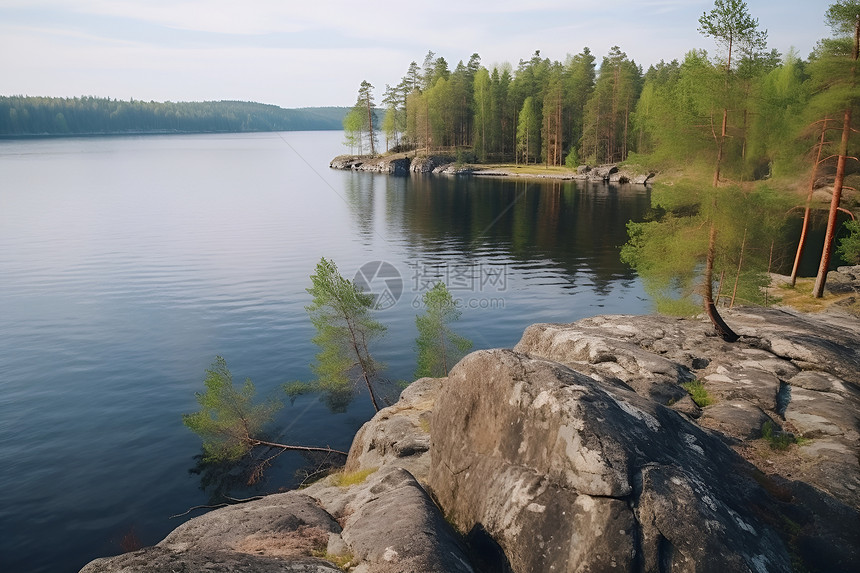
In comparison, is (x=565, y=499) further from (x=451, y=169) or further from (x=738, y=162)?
(x=451, y=169)

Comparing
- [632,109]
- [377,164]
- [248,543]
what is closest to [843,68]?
[248,543]

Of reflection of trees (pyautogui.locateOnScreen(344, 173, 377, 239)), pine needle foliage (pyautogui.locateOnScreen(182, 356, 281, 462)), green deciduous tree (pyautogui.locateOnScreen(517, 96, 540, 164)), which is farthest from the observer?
green deciduous tree (pyautogui.locateOnScreen(517, 96, 540, 164))

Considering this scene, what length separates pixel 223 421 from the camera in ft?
76.3

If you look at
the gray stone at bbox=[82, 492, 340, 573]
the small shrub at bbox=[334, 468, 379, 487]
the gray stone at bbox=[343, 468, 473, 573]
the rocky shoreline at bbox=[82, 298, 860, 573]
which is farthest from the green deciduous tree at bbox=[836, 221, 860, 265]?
the gray stone at bbox=[82, 492, 340, 573]

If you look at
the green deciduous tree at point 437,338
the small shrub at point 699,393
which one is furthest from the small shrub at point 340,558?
the green deciduous tree at point 437,338

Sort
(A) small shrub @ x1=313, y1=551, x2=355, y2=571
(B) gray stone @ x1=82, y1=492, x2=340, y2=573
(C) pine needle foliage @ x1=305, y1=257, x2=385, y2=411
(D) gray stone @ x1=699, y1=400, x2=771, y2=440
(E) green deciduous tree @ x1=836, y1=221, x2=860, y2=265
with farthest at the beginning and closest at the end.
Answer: (E) green deciduous tree @ x1=836, y1=221, x2=860, y2=265, (C) pine needle foliage @ x1=305, y1=257, x2=385, y2=411, (D) gray stone @ x1=699, y1=400, x2=771, y2=440, (A) small shrub @ x1=313, y1=551, x2=355, y2=571, (B) gray stone @ x1=82, y1=492, x2=340, y2=573

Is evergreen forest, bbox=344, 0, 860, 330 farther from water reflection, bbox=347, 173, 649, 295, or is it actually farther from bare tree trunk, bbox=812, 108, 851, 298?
water reflection, bbox=347, 173, 649, 295

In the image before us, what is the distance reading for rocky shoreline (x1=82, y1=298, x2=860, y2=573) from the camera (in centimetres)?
799

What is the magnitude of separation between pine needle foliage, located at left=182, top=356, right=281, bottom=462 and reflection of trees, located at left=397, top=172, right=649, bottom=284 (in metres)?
33.8

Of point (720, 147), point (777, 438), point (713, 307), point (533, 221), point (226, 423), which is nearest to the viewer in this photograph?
point (777, 438)

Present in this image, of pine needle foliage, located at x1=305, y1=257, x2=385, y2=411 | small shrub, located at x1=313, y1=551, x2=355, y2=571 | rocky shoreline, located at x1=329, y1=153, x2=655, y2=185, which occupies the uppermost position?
rocky shoreline, located at x1=329, y1=153, x2=655, y2=185

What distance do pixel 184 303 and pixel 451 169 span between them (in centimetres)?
10314

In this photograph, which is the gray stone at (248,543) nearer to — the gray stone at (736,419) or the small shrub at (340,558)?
the small shrub at (340,558)

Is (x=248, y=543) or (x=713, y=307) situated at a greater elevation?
(x=713, y=307)
